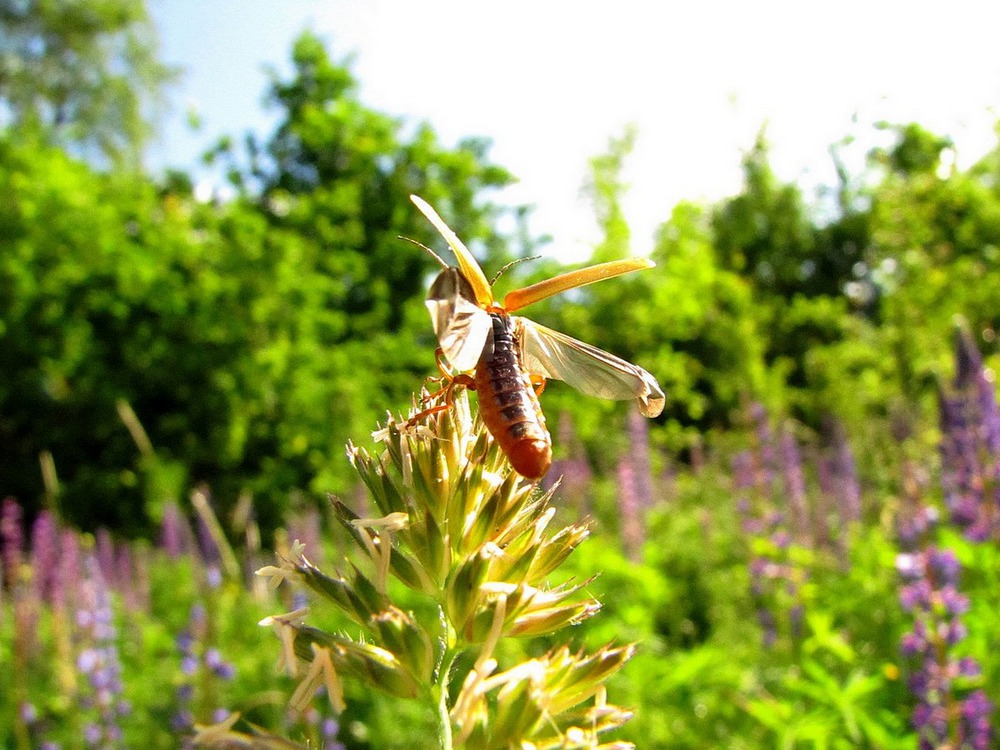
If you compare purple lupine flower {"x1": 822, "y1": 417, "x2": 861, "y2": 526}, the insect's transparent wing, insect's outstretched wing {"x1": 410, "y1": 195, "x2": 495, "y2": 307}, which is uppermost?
insect's outstretched wing {"x1": 410, "y1": 195, "x2": 495, "y2": 307}

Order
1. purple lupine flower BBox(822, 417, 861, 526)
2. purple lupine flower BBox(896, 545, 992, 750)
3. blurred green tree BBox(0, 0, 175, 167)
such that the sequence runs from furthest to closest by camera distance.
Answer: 1. blurred green tree BBox(0, 0, 175, 167)
2. purple lupine flower BBox(822, 417, 861, 526)
3. purple lupine flower BBox(896, 545, 992, 750)

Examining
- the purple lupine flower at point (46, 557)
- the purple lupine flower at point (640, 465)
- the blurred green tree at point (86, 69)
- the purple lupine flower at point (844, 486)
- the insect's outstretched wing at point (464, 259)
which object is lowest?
the purple lupine flower at point (844, 486)

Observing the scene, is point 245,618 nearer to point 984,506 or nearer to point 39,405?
point 984,506

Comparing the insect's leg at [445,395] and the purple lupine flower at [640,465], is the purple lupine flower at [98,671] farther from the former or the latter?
the insect's leg at [445,395]

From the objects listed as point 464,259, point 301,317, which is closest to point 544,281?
point 464,259

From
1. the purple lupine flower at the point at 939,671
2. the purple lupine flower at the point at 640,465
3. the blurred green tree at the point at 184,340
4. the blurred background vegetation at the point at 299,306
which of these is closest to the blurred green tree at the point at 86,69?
the blurred background vegetation at the point at 299,306

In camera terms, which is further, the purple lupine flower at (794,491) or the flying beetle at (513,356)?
the purple lupine flower at (794,491)

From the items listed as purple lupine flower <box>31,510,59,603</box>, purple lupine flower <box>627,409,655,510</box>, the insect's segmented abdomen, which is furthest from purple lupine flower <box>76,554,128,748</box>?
the insect's segmented abdomen

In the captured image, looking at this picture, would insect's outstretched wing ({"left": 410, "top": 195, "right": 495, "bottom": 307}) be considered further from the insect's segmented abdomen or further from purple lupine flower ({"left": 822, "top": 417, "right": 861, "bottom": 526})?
purple lupine flower ({"left": 822, "top": 417, "right": 861, "bottom": 526})

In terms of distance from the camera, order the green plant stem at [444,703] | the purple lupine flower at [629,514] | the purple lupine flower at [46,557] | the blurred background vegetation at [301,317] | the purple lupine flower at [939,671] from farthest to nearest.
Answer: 1. the blurred background vegetation at [301,317]
2. the purple lupine flower at [629,514]
3. the purple lupine flower at [46,557]
4. the purple lupine flower at [939,671]
5. the green plant stem at [444,703]
